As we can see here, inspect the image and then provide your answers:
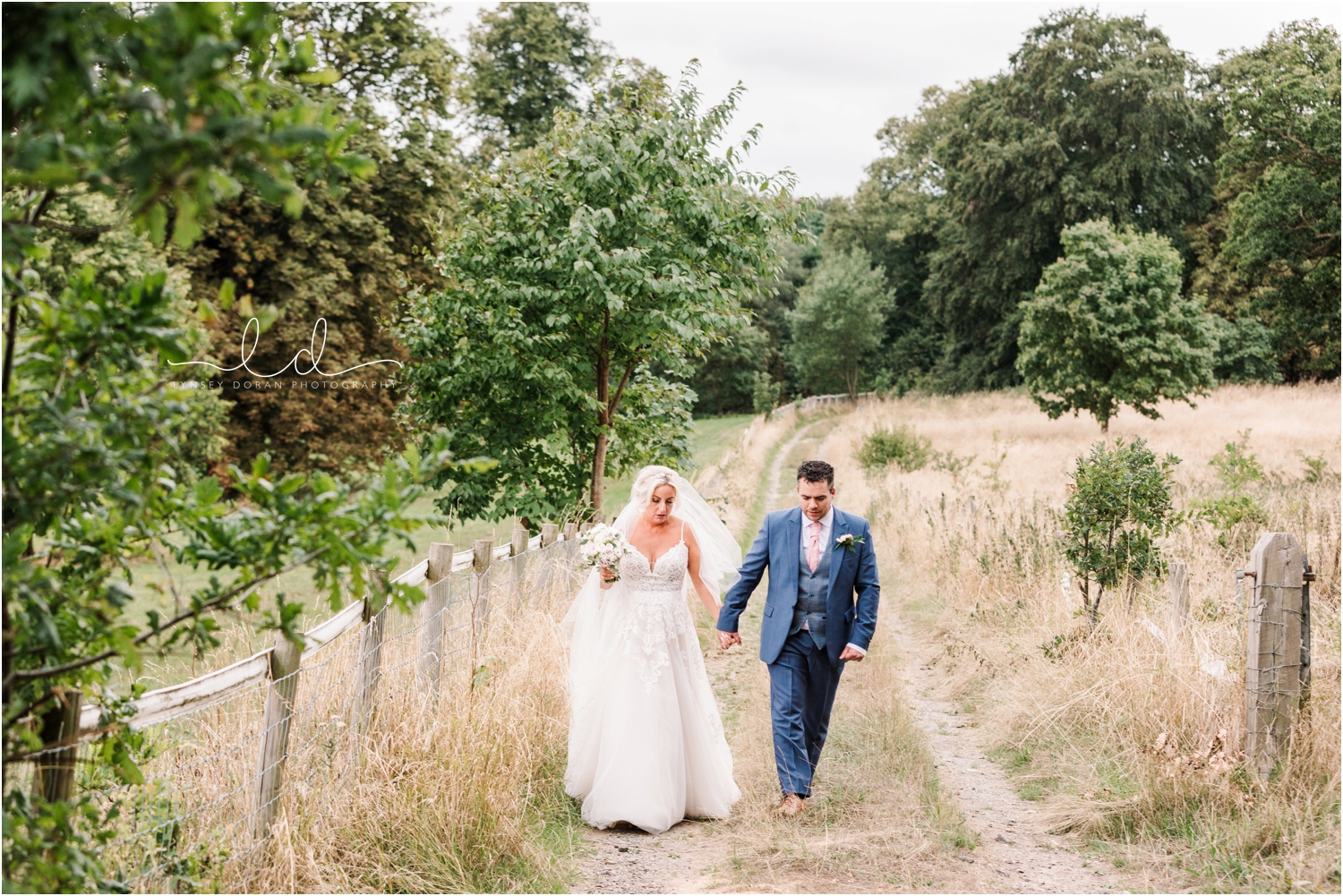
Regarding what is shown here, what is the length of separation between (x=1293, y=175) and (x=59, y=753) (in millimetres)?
26926

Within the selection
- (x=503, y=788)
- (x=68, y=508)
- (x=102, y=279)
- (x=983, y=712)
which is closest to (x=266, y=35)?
(x=68, y=508)

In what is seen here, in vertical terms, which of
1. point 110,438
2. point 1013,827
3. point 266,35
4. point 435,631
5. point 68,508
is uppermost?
point 266,35

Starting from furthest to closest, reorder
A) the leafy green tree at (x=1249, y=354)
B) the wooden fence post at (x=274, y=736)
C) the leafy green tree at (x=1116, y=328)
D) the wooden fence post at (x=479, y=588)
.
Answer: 1. the leafy green tree at (x=1249, y=354)
2. the leafy green tree at (x=1116, y=328)
3. the wooden fence post at (x=479, y=588)
4. the wooden fence post at (x=274, y=736)

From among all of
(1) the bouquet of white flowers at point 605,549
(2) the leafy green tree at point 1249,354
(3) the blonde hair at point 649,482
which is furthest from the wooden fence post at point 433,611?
(2) the leafy green tree at point 1249,354

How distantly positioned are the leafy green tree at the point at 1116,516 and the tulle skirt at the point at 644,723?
11.6ft

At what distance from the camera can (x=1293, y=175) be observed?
22578 millimetres

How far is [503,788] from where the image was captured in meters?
4.93

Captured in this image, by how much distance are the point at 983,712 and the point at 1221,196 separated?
37.3 m

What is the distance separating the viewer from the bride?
5453 millimetres

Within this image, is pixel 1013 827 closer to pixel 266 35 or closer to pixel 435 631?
pixel 435 631

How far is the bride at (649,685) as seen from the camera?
5.45 meters

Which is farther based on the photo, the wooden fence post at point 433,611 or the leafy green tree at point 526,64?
the leafy green tree at point 526,64

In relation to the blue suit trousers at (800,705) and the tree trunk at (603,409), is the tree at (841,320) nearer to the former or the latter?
the tree trunk at (603,409)

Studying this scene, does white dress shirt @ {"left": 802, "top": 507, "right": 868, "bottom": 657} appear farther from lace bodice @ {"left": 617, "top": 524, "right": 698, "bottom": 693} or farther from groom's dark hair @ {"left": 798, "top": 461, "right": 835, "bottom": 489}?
lace bodice @ {"left": 617, "top": 524, "right": 698, "bottom": 693}
